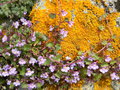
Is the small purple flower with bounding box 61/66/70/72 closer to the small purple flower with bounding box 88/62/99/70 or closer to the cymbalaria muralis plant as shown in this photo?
the cymbalaria muralis plant

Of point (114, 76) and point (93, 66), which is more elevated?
point (93, 66)

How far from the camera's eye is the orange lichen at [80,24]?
2.89m

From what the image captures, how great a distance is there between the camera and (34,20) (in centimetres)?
293

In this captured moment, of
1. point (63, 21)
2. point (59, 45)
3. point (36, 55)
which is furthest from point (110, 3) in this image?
point (36, 55)

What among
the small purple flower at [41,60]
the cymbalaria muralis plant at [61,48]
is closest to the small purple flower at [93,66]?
the cymbalaria muralis plant at [61,48]

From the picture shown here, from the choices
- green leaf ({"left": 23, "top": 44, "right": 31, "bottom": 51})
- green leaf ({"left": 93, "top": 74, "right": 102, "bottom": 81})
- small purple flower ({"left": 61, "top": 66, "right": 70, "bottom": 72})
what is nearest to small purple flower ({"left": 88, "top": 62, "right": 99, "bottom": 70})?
green leaf ({"left": 93, "top": 74, "right": 102, "bottom": 81})

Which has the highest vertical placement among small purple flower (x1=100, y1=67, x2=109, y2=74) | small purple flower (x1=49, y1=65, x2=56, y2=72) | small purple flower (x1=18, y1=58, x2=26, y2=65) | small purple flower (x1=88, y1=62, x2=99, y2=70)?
small purple flower (x1=18, y1=58, x2=26, y2=65)

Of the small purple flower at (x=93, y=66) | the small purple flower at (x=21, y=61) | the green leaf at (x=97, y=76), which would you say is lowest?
the green leaf at (x=97, y=76)

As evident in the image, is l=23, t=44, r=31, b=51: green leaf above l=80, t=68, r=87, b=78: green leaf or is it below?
above

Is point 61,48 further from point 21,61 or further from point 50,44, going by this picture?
point 21,61

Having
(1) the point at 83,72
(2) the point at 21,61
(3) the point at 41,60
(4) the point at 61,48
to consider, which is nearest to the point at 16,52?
(2) the point at 21,61

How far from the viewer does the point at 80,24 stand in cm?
296

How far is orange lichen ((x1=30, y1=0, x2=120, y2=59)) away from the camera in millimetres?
2889

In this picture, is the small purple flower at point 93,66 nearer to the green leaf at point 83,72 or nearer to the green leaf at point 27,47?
the green leaf at point 83,72
